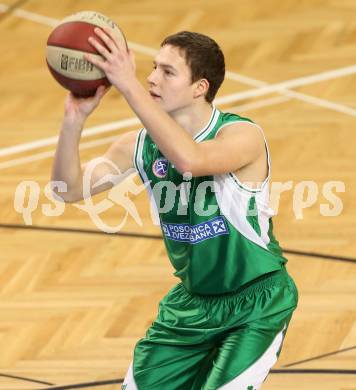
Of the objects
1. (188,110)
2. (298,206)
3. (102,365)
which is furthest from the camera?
(298,206)

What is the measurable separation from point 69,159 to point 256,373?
1158mm

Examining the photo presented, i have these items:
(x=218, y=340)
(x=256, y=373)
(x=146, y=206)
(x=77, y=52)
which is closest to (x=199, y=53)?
(x=77, y=52)

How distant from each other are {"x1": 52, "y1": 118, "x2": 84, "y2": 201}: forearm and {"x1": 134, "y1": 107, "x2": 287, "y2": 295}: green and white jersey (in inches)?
14.0

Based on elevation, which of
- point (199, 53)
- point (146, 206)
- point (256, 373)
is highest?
point (199, 53)

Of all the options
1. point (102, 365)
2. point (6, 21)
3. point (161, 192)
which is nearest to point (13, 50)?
point (6, 21)

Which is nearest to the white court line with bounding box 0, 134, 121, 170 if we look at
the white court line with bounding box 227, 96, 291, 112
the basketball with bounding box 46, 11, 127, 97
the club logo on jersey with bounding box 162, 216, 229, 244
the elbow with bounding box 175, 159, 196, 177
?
the white court line with bounding box 227, 96, 291, 112

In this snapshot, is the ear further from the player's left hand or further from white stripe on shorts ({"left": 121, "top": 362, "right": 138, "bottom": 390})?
white stripe on shorts ({"left": 121, "top": 362, "right": 138, "bottom": 390})

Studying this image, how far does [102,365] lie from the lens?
24.2ft

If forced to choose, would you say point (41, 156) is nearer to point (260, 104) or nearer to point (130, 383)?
point (260, 104)

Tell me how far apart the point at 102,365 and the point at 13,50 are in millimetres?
5777

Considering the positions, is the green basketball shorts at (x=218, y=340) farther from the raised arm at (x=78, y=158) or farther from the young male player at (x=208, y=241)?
the raised arm at (x=78, y=158)

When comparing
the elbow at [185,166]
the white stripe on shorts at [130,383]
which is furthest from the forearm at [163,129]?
the white stripe on shorts at [130,383]

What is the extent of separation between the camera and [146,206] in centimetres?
953

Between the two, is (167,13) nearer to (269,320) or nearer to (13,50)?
(13,50)
